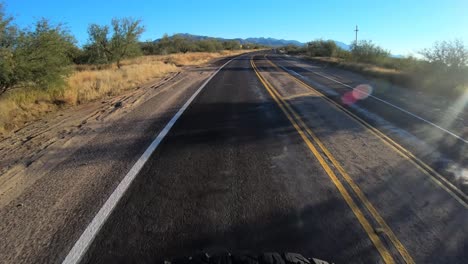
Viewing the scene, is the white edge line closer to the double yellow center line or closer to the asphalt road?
the asphalt road

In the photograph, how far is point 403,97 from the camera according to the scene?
15.4 meters

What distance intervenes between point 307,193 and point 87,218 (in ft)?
9.95

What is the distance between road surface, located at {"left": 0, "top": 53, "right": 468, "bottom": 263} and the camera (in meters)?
3.97

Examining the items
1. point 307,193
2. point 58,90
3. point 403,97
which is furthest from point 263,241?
point 403,97

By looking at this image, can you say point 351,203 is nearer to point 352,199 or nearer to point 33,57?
point 352,199

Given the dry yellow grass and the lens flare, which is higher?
the dry yellow grass

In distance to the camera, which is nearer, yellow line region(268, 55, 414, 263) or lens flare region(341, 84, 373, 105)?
yellow line region(268, 55, 414, 263)

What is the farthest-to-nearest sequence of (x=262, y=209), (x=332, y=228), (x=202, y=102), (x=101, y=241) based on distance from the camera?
(x=202, y=102), (x=262, y=209), (x=332, y=228), (x=101, y=241)

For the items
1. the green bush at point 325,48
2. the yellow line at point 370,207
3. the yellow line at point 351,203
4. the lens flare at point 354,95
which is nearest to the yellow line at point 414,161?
the yellow line at point 370,207

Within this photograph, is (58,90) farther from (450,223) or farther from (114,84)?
(450,223)

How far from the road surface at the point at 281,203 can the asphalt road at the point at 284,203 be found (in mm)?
15

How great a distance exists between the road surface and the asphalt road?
0.01 m

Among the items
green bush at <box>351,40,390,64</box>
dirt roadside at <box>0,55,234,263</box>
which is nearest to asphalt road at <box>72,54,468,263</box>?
dirt roadside at <box>0,55,234,263</box>

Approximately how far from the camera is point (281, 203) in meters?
5.06
